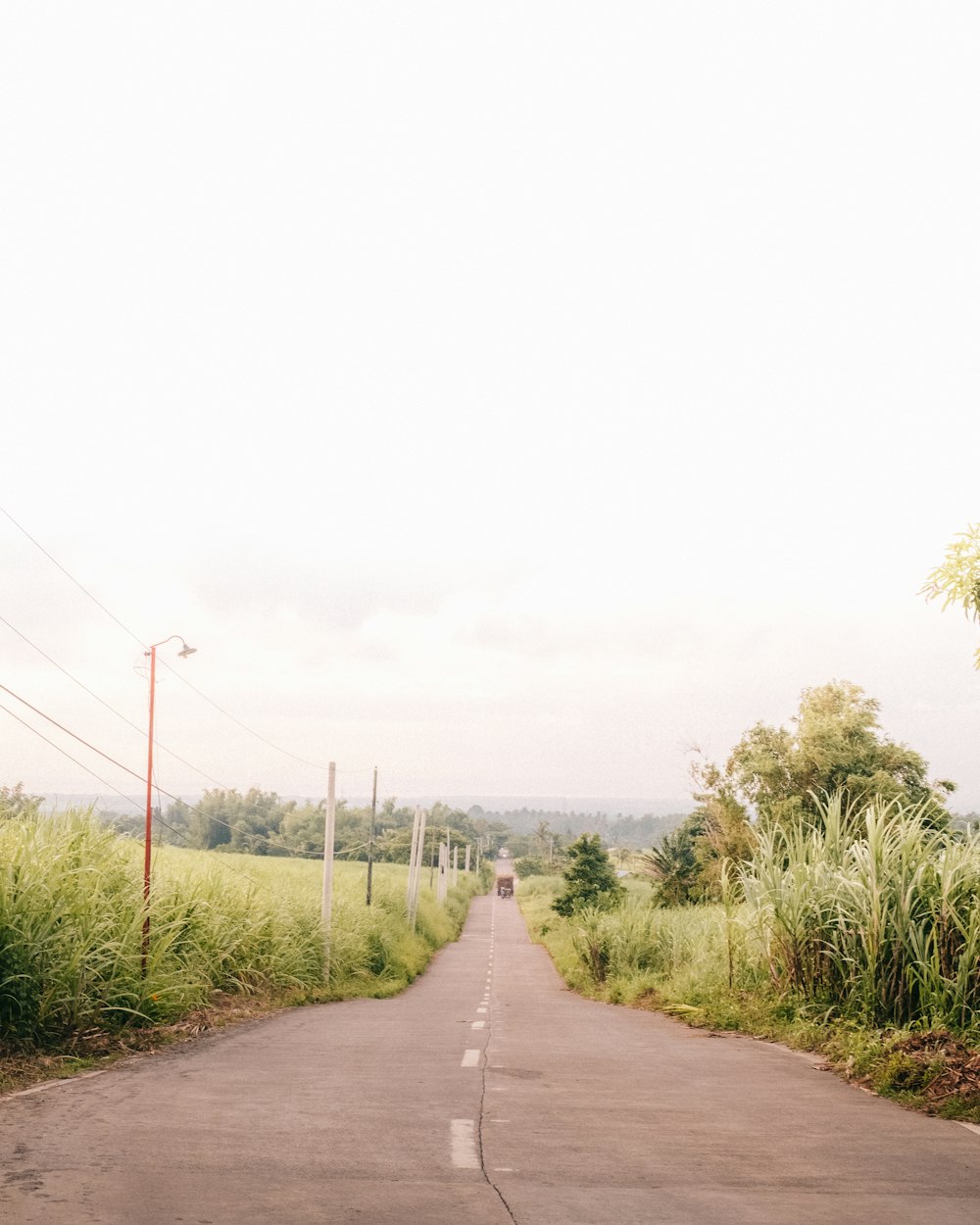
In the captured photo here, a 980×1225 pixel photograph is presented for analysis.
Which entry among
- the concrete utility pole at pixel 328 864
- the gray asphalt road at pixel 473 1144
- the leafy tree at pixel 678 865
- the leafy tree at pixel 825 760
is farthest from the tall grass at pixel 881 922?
the leafy tree at pixel 678 865

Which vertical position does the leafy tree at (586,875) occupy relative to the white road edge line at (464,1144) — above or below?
below

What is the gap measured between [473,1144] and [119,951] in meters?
6.58

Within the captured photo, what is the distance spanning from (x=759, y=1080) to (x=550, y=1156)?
3.60 metres

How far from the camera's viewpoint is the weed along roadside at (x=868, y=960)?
29.3ft

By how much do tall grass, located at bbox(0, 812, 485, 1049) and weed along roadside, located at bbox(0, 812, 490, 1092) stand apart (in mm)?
17

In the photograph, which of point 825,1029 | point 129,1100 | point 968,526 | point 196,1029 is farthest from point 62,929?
point 968,526

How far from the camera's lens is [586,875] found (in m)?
46.0

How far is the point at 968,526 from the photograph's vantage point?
775 cm

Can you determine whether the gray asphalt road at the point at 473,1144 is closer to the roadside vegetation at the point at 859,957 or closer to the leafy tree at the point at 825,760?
the roadside vegetation at the point at 859,957

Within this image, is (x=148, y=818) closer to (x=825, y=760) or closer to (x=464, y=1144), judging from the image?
(x=464, y=1144)

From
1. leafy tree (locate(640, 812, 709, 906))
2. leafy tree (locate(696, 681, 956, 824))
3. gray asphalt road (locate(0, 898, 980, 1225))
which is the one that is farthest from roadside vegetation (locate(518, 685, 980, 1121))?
leafy tree (locate(640, 812, 709, 906))

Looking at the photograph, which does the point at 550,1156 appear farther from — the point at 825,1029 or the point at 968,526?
the point at 825,1029

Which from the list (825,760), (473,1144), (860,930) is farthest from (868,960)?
(825,760)

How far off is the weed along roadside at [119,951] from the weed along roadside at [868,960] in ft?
21.9
